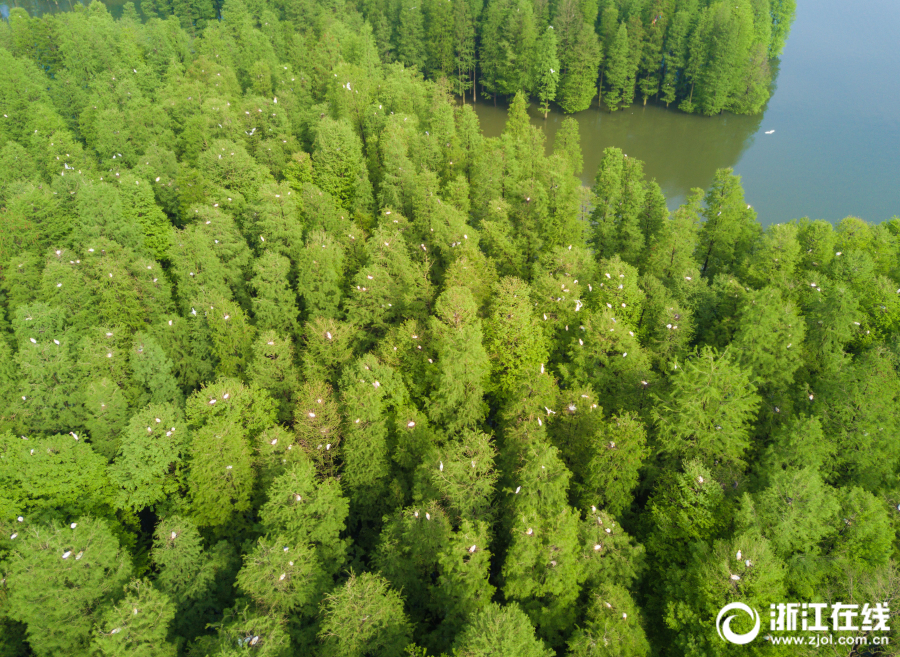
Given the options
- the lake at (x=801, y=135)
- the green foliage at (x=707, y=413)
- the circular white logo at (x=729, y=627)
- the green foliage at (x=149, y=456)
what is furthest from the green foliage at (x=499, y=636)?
the lake at (x=801, y=135)

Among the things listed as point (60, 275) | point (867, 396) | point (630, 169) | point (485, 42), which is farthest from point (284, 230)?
point (485, 42)

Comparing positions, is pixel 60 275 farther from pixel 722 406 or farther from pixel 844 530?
pixel 844 530

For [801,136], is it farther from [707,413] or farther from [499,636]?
[499,636]

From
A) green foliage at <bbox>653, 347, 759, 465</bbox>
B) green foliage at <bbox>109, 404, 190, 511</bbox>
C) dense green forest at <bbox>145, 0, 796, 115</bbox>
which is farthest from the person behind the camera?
dense green forest at <bbox>145, 0, 796, 115</bbox>

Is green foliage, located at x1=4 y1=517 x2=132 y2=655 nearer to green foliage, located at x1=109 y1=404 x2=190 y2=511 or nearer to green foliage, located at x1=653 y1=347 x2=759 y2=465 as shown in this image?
green foliage, located at x1=109 y1=404 x2=190 y2=511

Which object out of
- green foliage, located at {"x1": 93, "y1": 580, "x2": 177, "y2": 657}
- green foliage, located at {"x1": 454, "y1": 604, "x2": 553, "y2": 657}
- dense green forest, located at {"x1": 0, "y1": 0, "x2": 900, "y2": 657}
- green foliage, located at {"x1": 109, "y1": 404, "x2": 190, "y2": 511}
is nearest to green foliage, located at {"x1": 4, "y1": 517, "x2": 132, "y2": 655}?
dense green forest, located at {"x1": 0, "y1": 0, "x2": 900, "y2": 657}

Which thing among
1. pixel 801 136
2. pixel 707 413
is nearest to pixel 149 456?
pixel 707 413

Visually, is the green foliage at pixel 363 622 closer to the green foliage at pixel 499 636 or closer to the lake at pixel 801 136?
the green foliage at pixel 499 636
